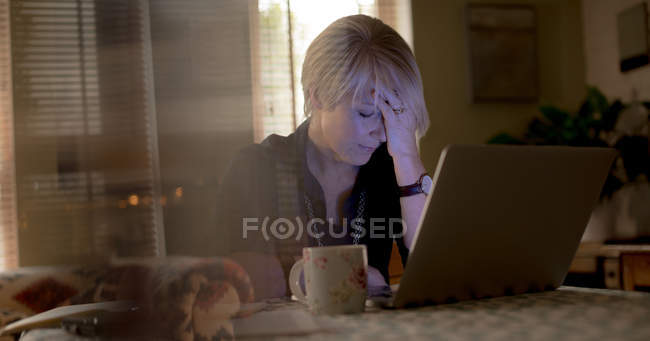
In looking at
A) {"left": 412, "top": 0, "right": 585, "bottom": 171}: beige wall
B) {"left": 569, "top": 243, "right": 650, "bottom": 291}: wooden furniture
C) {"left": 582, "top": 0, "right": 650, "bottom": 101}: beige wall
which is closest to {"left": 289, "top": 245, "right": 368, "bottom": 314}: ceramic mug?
{"left": 569, "top": 243, "right": 650, "bottom": 291}: wooden furniture

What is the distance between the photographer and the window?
6.03 feet

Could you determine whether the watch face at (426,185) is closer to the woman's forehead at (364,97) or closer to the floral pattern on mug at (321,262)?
the woman's forehead at (364,97)

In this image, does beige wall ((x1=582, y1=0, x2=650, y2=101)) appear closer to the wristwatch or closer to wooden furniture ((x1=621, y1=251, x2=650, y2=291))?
wooden furniture ((x1=621, y1=251, x2=650, y2=291))

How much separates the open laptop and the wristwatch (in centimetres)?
42

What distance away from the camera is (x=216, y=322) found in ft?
2.00

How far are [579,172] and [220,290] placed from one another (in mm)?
512

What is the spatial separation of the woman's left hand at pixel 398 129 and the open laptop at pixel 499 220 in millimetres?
532

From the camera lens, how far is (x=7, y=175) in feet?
7.33

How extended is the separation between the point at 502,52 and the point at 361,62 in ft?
6.78

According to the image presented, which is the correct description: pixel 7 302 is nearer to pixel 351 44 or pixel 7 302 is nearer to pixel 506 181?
pixel 351 44

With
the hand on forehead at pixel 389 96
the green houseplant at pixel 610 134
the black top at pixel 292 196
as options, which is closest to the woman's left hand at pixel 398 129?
the hand on forehead at pixel 389 96

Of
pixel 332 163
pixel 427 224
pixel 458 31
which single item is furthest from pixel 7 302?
pixel 458 31

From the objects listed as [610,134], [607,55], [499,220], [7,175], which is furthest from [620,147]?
[7,175]

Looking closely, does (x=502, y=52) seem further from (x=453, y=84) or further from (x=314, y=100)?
(x=314, y=100)
